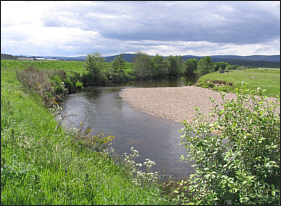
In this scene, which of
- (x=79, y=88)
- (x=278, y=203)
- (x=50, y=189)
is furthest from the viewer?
(x=79, y=88)

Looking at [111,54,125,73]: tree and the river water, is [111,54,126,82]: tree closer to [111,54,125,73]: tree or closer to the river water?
[111,54,125,73]: tree

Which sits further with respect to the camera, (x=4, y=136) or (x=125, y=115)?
(x=125, y=115)

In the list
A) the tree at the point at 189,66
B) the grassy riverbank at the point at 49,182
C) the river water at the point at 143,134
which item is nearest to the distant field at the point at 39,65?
the river water at the point at 143,134

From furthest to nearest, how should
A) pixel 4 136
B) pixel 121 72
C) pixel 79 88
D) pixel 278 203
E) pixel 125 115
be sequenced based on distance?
1. pixel 121 72
2. pixel 79 88
3. pixel 125 115
4. pixel 4 136
5. pixel 278 203

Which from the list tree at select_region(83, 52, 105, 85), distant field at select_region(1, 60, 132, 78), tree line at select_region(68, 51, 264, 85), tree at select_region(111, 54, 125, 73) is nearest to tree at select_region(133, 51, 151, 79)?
tree line at select_region(68, 51, 264, 85)

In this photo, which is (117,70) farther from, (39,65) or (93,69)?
(39,65)

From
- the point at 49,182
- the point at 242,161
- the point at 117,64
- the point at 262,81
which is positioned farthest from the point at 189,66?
the point at 49,182

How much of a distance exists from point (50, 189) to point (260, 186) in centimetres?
428

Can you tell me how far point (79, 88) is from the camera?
43688 millimetres

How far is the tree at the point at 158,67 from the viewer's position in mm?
85562

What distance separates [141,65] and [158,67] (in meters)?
9.93

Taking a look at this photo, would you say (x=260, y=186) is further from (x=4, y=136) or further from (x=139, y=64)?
(x=139, y=64)

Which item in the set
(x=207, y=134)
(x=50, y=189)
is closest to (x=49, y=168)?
(x=50, y=189)

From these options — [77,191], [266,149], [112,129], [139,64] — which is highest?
[139,64]
